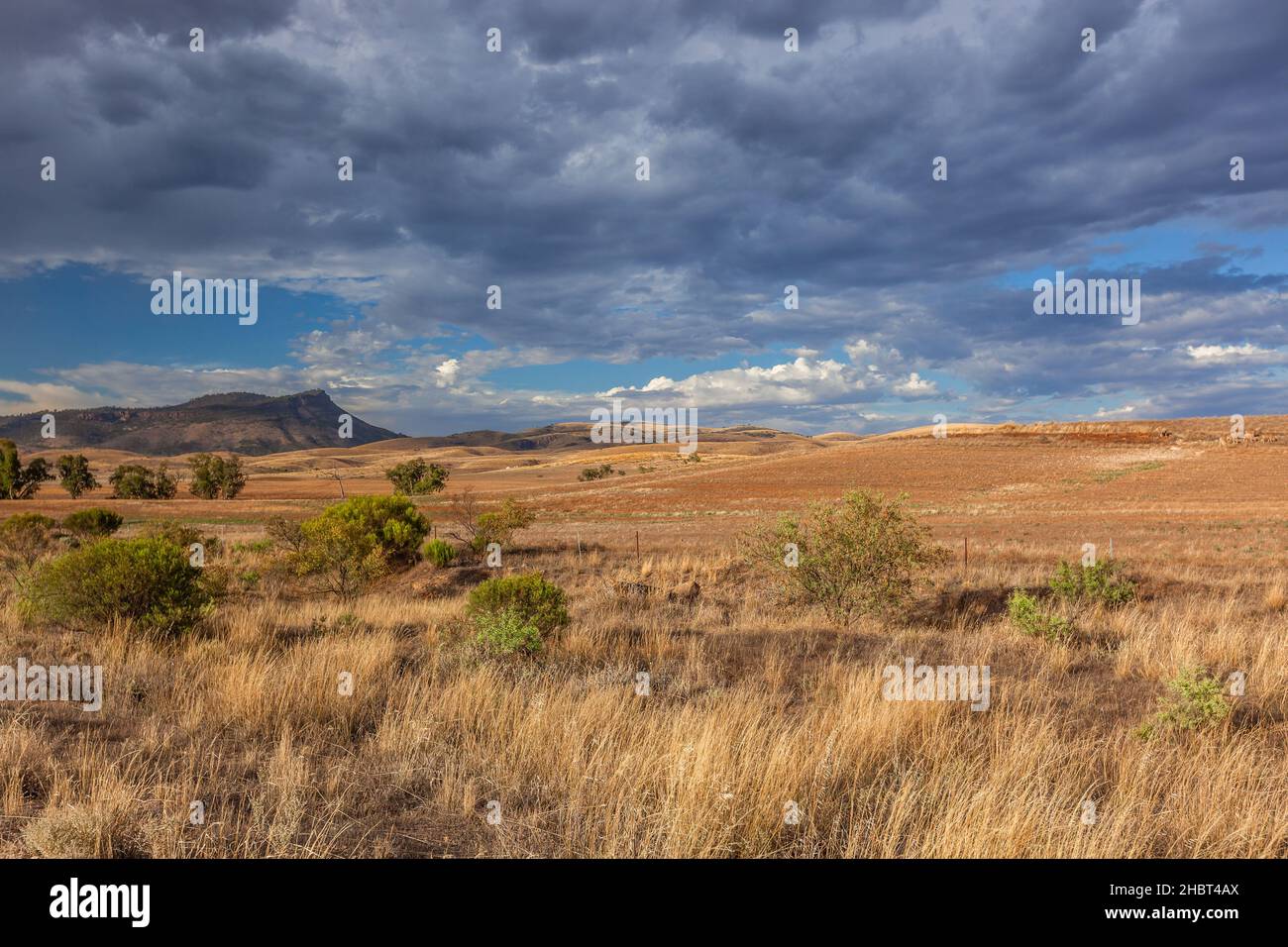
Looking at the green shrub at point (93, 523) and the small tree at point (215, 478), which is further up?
the small tree at point (215, 478)

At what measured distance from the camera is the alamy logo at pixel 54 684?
20.6ft

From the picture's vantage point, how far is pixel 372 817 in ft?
13.1

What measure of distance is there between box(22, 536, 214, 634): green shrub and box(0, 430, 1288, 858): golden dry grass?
17.3 inches

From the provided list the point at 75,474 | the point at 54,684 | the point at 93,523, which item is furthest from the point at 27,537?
the point at 75,474

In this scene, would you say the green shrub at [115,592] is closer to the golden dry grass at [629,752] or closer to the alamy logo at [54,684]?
the golden dry grass at [629,752]

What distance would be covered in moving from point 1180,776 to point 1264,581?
16.5m

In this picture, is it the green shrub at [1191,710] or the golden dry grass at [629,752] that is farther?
the green shrub at [1191,710]

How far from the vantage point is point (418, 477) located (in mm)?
83938

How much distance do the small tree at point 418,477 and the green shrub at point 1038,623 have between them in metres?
75.4

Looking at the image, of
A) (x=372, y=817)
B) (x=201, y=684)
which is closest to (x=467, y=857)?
(x=372, y=817)

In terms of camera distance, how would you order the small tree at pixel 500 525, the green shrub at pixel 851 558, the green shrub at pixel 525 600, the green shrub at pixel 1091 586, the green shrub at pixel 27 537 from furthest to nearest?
1. the small tree at pixel 500 525
2. the green shrub at pixel 27 537
3. the green shrub at pixel 1091 586
4. the green shrub at pixel 851 558
5. the green shrub at pixel 525 600
